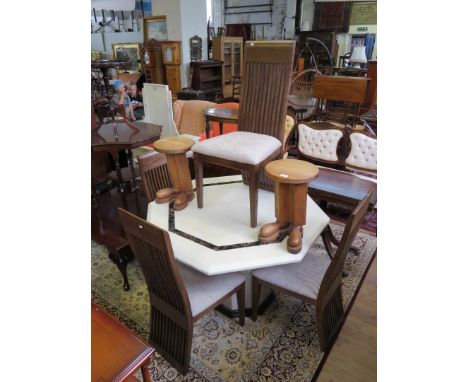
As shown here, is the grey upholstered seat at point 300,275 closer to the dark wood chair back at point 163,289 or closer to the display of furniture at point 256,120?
the display of furniture at point 256,120

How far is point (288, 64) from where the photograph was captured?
1727mm

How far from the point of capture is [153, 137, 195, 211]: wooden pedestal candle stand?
176cm

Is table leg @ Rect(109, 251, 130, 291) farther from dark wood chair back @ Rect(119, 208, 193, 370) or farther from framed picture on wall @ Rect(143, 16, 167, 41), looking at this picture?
framed picture on wall @ Rect(143, 16, 167, 41)

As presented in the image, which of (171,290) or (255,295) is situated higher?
(171,290)

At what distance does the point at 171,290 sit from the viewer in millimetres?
1373

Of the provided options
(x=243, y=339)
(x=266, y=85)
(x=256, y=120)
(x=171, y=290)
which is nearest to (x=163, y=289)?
(x=171, y=290)

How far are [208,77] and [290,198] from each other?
577cm

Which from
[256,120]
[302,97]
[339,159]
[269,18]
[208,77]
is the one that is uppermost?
[269,18]

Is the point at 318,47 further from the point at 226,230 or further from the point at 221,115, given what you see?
the point at 226,230

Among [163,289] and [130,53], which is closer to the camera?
[163,289]

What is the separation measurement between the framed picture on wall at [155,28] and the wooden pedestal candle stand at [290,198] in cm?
590

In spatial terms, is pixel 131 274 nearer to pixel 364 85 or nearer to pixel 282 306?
pixel 282 306

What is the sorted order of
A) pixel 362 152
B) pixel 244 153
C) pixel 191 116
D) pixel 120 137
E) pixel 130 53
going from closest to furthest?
1. pixel 244 153
2. pixel 120 137
3. pixel 362 152
4. pixel 191 116
5. pixel 130 53
